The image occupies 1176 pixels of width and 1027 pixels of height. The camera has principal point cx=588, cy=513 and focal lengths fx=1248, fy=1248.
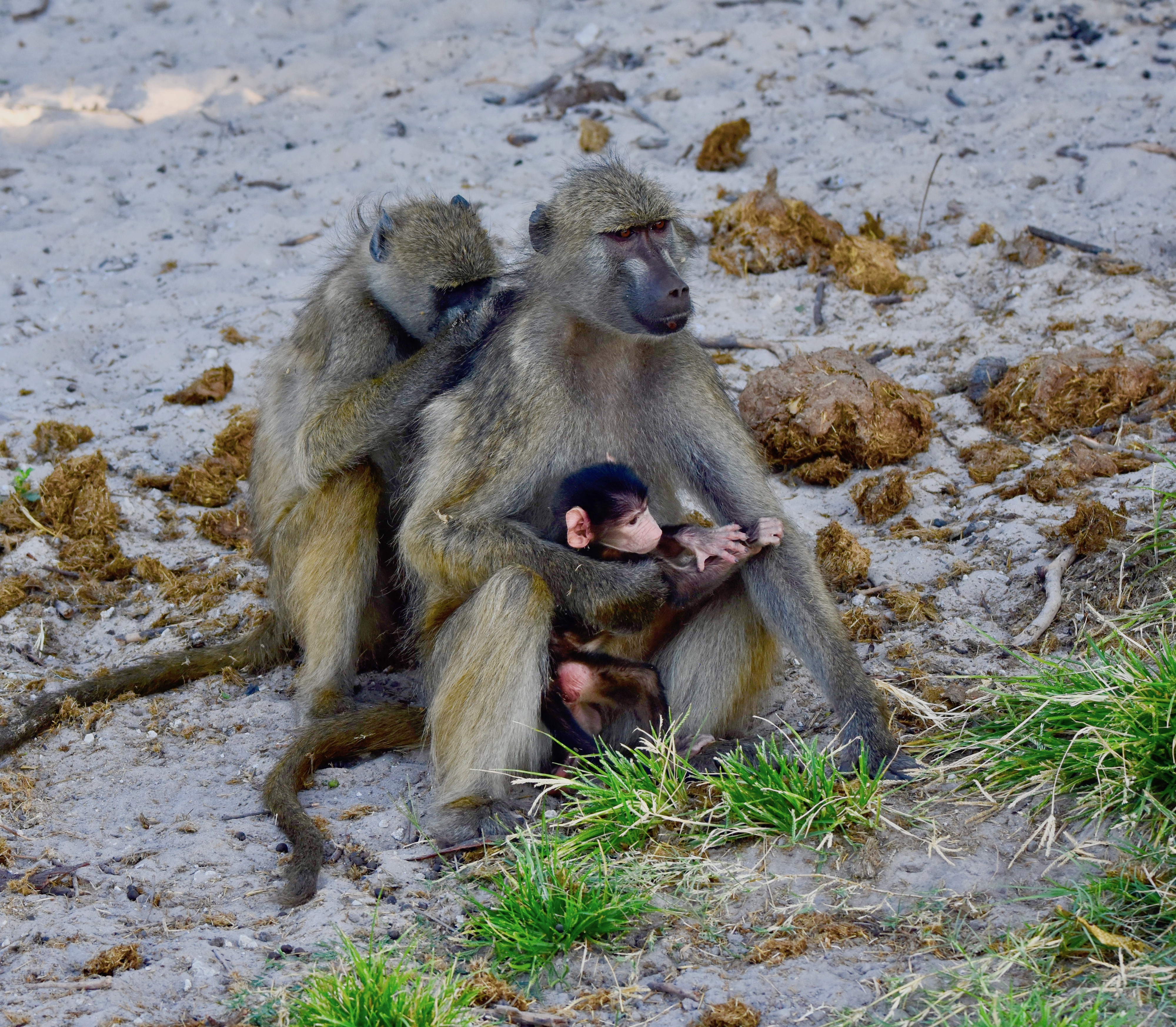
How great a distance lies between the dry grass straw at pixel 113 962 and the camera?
282cm

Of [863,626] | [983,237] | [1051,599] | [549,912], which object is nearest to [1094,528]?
[1051,599]

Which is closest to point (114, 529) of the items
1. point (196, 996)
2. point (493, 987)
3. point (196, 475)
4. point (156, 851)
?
point (196, 475)

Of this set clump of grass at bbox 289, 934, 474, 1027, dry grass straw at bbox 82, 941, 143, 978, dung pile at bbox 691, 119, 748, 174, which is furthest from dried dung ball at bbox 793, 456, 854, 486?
dry grass straw at bbox 82, 941, 143, 978

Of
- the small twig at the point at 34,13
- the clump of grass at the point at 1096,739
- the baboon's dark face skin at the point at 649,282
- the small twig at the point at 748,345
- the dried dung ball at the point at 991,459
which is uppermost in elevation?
the small twig at the point at 34,13

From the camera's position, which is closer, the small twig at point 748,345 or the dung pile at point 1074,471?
the dung pile at point 1074,471

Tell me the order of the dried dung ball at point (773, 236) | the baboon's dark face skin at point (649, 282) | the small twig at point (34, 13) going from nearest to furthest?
the baboon's dark face skin at point (649, 282), the dried dung ball at point (773, 236), the small twig at point (34, 13)

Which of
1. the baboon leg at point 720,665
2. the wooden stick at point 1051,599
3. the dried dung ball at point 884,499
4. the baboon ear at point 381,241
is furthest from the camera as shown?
the dried dung ball at point 884,499

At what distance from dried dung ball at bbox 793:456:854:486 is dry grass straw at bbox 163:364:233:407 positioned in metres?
2.77

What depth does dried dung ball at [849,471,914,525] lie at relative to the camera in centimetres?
482

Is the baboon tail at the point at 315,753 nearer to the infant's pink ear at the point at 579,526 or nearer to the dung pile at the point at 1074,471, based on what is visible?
the infant's pink ear at the point at 579,526

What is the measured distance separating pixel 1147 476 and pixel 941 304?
180 centimetres

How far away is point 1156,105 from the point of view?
6.68 metres

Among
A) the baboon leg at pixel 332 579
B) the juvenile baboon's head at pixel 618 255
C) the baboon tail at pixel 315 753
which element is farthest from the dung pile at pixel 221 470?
the juvenile baboon's head at pixel 618 255

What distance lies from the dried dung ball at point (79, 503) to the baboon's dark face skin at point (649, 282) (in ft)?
8.84
